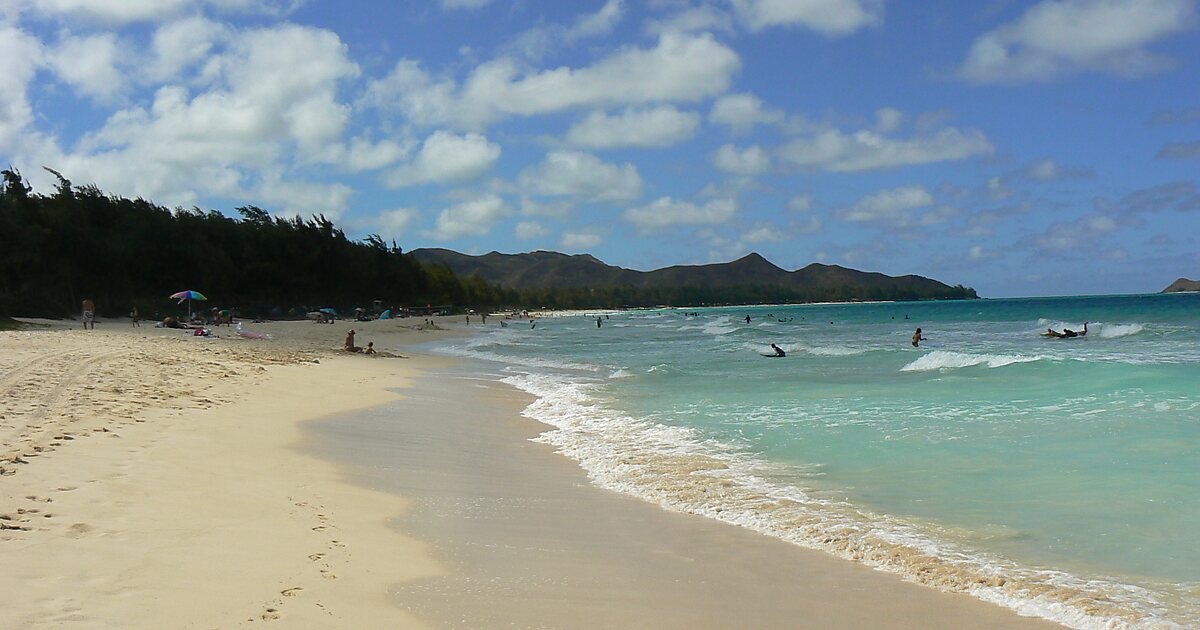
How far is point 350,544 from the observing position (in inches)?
216

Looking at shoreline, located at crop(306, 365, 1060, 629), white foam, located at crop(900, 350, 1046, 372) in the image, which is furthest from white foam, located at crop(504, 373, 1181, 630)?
white foam, located at crop(900, 350, 1046, 372)

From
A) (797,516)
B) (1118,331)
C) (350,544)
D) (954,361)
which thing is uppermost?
(1118,331)

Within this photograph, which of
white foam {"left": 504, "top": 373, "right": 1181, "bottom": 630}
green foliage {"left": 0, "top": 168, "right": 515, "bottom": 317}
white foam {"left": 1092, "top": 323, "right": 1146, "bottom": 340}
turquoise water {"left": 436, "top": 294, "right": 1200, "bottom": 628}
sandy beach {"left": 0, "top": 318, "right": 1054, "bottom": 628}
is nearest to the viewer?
sandy beach {"left": 0, "top": 318, "right": 1054, "bottom": 628}

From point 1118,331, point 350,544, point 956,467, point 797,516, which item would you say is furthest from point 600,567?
point 1118,331

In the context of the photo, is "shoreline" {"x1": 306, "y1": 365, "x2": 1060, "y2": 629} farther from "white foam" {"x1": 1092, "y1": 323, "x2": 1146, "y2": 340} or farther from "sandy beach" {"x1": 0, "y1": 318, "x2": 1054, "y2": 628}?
"white foam" {"x1": 1092, "y1": 323, "x2": 1146, "y2": 340}

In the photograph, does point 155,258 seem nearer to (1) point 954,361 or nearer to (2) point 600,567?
(1) point 954,361

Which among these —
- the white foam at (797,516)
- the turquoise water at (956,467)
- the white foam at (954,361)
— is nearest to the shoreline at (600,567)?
the white foam at (797,516)

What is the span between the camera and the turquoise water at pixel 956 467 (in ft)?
17.9

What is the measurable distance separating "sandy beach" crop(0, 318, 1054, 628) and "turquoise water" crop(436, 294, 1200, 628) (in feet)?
1.84

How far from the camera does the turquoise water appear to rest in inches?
215

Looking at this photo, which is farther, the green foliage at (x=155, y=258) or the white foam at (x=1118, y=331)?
the green foliage at (x=155, y=258)

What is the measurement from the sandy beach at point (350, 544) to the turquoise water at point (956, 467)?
1.84 ft

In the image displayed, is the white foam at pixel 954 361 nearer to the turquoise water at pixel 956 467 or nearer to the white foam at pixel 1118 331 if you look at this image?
the turquoise water at pixel 956 467

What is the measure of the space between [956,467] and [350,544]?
6.66 m
